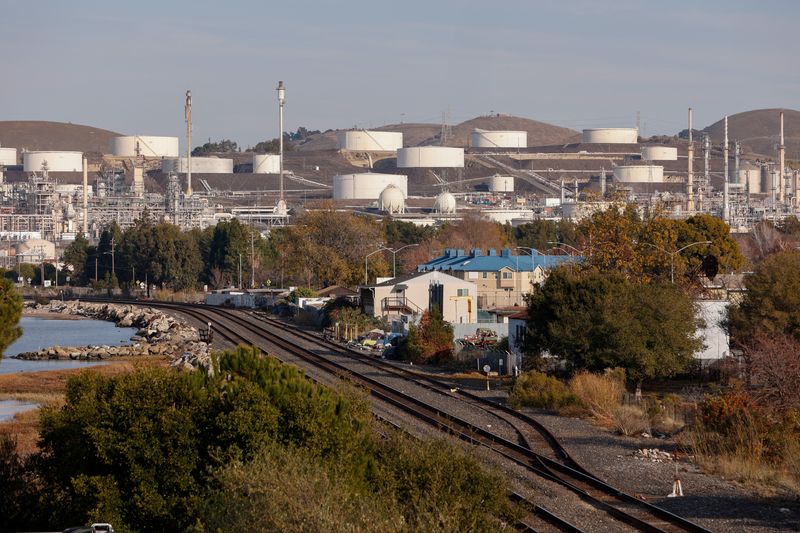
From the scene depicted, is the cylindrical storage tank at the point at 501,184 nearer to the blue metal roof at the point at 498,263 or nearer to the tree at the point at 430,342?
the blue metal roof at the point at 498,263

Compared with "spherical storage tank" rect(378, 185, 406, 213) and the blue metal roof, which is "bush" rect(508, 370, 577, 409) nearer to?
the blue metal roof

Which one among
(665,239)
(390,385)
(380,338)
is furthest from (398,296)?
(390,385)

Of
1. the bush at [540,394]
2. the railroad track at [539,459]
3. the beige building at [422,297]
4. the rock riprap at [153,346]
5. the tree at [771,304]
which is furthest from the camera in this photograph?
the beige building at [422,297]

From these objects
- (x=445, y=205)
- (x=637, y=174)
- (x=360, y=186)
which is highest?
(x=637, y=174)

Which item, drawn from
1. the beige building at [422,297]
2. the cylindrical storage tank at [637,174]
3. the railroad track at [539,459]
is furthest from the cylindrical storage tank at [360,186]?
the railroad track at [539,459]

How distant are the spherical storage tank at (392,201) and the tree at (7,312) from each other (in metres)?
123

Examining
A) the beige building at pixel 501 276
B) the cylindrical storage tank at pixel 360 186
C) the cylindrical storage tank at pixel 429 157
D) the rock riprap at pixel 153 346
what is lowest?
the rock riprap at pixel 153 346

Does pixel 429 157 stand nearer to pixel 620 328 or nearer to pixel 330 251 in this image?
pixel 330 251

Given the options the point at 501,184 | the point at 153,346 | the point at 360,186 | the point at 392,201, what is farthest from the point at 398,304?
the point at 501,184

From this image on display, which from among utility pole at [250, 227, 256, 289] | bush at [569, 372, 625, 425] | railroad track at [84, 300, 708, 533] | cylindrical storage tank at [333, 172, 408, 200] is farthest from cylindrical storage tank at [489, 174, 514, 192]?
bush at [569, 372, 625, 425]

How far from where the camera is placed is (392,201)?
156 m

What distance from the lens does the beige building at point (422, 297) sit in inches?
2122

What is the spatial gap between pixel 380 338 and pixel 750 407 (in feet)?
85.2

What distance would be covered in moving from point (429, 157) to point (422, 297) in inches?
5499
